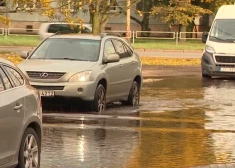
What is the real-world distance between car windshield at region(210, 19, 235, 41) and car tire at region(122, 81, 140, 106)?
31.6ft

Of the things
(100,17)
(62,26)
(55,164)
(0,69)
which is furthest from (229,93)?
(62,26)

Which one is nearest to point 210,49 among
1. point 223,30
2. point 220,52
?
point 220,52

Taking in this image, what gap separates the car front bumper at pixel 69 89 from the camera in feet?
56.9

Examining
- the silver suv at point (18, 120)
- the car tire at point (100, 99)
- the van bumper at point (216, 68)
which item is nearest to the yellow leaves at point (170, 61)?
the van bumper at point (216, 68)

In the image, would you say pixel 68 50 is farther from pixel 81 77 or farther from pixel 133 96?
pixel 133 96

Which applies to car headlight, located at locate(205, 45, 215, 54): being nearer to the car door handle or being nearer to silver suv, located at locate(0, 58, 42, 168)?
silver suv, located at locate(0, 58, 42, 168)

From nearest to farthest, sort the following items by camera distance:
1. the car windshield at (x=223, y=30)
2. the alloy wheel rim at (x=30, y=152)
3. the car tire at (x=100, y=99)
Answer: the alloy wheel rim at (x=30, y=152)
the car tire at (x=100, y=99)
the car windshield at (x=223, y=30)

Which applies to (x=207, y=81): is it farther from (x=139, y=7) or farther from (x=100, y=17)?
(x=139, y=7)

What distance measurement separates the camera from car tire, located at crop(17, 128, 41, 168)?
31.3 feet

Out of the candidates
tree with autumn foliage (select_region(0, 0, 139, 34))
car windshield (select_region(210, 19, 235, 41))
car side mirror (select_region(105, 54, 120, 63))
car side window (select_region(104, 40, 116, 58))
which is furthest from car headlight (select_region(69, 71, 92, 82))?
tree with autumn foliage (select_region(0, 0, 139, 34))

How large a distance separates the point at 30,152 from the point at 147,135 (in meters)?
4.73

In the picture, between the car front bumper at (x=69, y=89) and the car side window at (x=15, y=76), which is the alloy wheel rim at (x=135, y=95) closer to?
the car front bumper at (x=69, y=89)

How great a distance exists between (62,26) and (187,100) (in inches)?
1291

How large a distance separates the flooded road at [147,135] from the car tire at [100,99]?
21 cm
